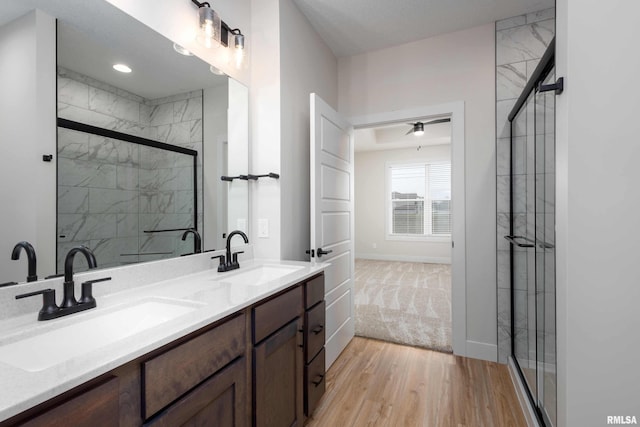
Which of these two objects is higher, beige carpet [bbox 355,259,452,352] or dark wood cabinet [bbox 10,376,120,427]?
dark wood cabinet [bbox 10,376,120,427]

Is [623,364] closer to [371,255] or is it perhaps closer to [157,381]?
[157,381]

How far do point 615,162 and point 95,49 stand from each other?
2.05 meters

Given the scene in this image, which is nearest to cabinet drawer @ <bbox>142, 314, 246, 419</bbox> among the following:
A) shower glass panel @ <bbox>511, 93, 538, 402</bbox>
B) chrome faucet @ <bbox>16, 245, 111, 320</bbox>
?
chrome faucet @ <bbox>16, 245, 111, 320</bbox>

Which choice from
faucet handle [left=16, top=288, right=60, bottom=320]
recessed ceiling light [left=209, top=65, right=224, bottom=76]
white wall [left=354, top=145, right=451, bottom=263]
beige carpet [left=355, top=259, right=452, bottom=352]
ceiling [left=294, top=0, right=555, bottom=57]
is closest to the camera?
faucet handle [left=16, top=288, right=60, bottom=320]

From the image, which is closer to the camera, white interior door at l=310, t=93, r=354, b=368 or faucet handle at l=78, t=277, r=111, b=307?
faucet handle at l=78, t=277, r=111, b=307

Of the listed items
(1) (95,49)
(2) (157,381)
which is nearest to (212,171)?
(1) (95,49)

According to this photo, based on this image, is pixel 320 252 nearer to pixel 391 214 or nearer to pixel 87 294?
pixel 87 294

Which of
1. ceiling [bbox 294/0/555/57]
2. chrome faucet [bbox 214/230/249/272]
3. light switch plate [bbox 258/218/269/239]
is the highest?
ceiling [bbox 294/0/555/57]

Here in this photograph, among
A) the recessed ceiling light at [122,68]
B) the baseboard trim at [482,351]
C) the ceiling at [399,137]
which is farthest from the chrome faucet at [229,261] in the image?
the ceiling at [399,137]

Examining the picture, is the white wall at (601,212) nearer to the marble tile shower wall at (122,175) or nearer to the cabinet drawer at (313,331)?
the cabinet drawer at (313,331)

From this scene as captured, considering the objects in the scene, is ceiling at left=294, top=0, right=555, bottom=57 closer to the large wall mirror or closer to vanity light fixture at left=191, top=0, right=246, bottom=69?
vanity light fixture at left=191, top=0, right=246, bottom=69

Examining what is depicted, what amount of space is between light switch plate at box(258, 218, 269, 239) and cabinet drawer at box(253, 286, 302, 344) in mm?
651

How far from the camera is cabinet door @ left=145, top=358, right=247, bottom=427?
835mm

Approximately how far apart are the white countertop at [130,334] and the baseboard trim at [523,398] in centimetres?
145
